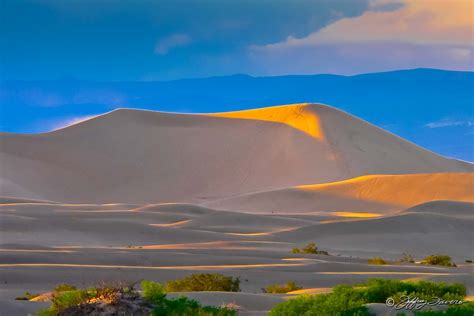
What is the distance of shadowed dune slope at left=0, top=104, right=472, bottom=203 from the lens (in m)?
89.2

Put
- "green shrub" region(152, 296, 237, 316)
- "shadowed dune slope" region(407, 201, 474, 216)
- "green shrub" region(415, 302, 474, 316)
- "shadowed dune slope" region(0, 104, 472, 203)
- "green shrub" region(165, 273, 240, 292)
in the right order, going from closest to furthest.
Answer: "green shrub" region(415, 302, 474, 316), "green shrub" region(152, 296, 237, 316), "green shrub" region(165, 273, 240, 292), "shadowed dune slope" region(407, 201, 474, 216), "shadowed dune slope" region(0, 104, 472, 203)

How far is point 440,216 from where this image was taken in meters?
44.0

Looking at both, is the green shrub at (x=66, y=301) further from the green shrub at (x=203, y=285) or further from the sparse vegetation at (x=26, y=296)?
the green shrub at (x=203, y=285)

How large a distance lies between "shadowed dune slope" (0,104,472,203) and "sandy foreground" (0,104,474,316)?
0.21 metres

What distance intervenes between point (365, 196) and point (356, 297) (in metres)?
56.4

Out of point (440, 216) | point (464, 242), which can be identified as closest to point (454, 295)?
point (464, 242)

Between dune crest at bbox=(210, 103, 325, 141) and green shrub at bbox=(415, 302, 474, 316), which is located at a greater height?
dune crest at bbox=(210, 103, 325, 141)

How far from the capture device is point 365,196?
230 feet

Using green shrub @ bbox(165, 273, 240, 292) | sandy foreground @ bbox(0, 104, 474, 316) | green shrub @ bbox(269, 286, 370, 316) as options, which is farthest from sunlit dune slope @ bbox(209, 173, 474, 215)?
A: green shrub @ bbox(269, 286, 370, 316)

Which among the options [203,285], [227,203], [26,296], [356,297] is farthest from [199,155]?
[356,297]

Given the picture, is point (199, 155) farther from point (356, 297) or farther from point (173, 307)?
point (173, 307)

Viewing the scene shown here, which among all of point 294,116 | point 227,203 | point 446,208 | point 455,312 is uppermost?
point 294,116

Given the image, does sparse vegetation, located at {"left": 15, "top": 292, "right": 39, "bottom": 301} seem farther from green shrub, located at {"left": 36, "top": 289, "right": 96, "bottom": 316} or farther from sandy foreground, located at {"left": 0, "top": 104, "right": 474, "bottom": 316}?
green shrub, located at {"left": 36, "top": 289, "right": 96, "bottom": 316}

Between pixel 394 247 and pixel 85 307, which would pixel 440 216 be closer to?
pixel 394 247
